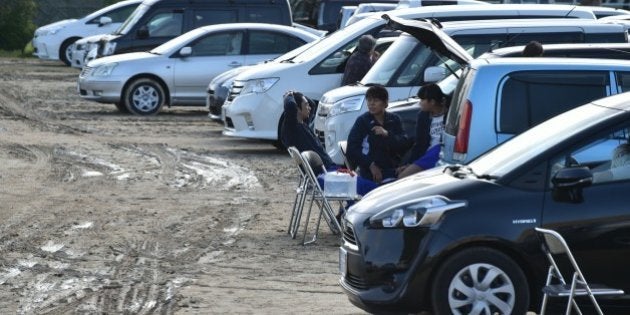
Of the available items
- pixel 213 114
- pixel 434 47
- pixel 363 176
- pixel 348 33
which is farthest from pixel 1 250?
pixel 213 114

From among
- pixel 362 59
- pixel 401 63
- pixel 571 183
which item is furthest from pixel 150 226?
pixel 571 183

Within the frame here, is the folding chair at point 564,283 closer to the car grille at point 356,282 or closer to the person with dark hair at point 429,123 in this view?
the car grille at point 356,282

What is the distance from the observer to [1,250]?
1112 centimetres

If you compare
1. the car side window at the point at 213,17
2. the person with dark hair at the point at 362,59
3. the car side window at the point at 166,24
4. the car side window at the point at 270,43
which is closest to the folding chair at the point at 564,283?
the person with dark hair at the point at 362,59

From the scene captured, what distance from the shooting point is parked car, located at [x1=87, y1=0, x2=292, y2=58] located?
2650 centimetres

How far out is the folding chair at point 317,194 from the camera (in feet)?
37.9

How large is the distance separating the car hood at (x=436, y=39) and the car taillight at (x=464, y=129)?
2.83ft

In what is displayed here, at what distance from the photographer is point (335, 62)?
1814cm

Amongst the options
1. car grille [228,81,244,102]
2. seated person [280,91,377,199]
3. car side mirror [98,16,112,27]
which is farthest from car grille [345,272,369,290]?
car side mirror [98,16,112,27]

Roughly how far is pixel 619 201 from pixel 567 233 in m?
0.36

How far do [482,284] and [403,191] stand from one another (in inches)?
33.5

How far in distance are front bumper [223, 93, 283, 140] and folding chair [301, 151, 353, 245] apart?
6.41 meters

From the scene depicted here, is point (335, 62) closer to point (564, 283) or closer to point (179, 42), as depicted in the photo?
point (179, 42)

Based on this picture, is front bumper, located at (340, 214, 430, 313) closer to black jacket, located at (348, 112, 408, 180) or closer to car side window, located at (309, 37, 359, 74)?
black jacket, located at (348, 112, 408, 180)
